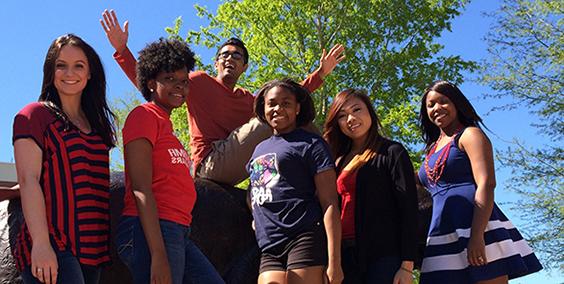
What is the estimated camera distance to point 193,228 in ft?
14.5

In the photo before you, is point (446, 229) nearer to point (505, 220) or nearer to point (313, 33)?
point (505, 220)

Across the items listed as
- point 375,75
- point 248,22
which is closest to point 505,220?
point 375,75

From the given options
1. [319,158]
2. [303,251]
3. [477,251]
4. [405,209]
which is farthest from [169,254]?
[477,251]

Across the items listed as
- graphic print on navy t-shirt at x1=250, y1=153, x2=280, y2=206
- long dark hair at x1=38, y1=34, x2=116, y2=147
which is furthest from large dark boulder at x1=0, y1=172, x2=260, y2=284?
long dark hair at x1=38, y1=34, x2=116, y2=147

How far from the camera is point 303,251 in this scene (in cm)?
354

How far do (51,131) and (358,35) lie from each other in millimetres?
13573

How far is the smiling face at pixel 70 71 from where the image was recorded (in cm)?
321

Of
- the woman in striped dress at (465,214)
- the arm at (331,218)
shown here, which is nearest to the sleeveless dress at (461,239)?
the woman in striped dress at (465,214)

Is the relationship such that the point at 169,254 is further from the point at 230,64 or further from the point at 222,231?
the point at 230,64

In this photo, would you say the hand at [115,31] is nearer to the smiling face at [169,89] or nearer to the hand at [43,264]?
the smiling face at [169,89]

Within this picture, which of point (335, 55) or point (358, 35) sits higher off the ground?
point (358, 35)

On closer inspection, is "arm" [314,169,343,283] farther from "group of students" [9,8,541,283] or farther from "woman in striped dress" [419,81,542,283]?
"woman in striped dress" [419,81,542,283]

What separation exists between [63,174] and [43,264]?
1.40 feet

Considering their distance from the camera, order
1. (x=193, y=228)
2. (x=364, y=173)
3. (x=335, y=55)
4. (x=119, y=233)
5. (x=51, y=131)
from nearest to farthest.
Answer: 1. (x=51, y=131)
2. (x=119, y=233)
3. (x=364, y=173)
4. (x=193, y=228)
5. (x=335, y=55)
